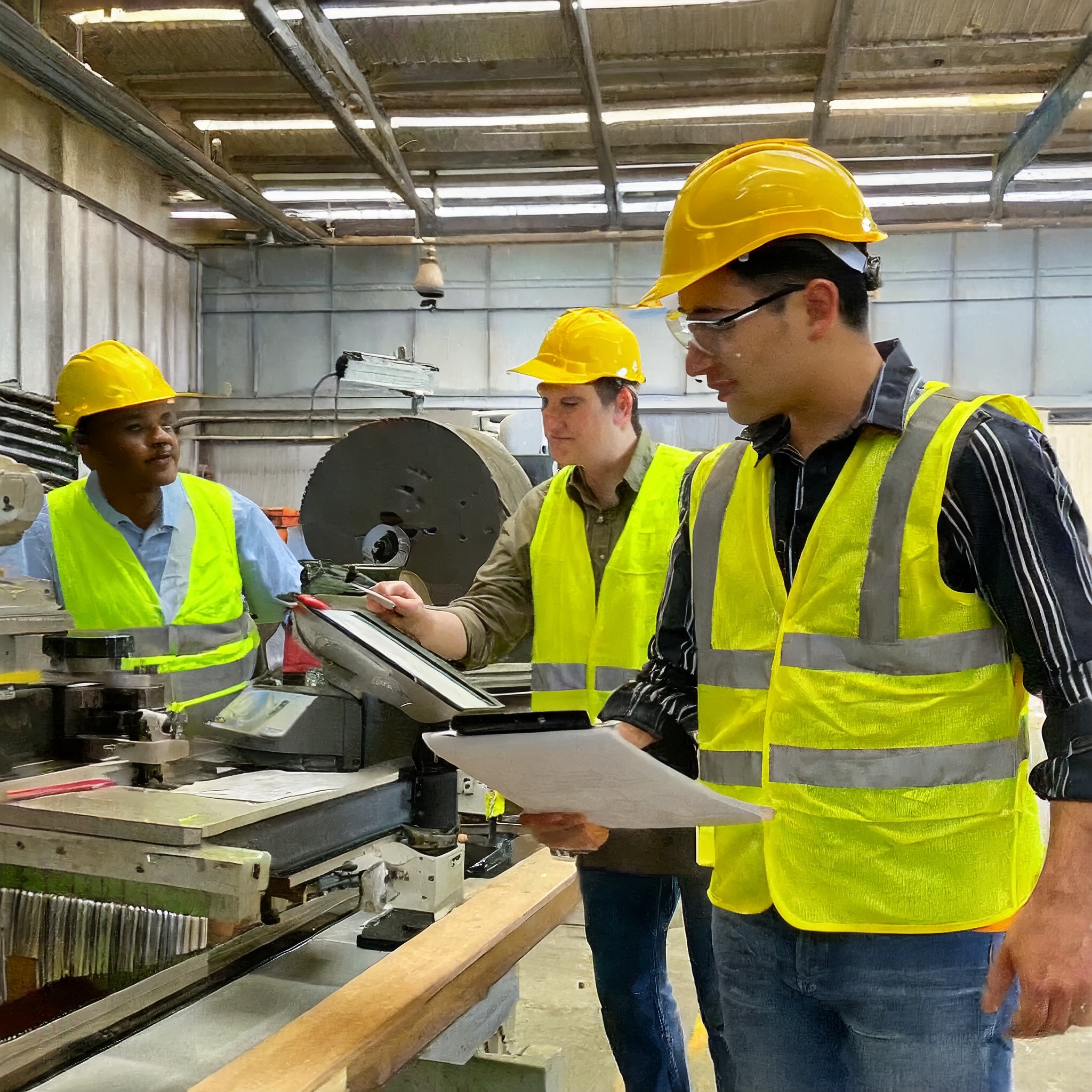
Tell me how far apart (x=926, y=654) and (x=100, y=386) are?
2.16 metres

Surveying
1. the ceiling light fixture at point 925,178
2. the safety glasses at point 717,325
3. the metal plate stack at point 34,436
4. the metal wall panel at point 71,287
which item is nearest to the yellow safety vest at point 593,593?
the safety glasses at point 717,325

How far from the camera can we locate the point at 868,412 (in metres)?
1.08

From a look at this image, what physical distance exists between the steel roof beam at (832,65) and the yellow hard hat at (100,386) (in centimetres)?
485

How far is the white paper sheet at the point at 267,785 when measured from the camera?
4.67 ft

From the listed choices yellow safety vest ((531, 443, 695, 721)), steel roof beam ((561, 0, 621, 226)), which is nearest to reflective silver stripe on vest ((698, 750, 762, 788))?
yellow safety vest ((531, 443, 695, 721))

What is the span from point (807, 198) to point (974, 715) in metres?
0.55

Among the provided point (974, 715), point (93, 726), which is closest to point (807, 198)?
point (974, 715)

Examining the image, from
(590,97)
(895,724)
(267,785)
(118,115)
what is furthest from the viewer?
(590,97)

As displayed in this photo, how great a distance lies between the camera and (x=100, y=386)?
8.48 feet

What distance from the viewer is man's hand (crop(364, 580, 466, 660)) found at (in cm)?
198

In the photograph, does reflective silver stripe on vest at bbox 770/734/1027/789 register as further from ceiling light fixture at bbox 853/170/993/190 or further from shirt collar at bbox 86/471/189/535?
ceiling light fixture at bbox 853/170/993/190

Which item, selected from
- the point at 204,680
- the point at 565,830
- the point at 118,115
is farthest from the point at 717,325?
the point at 118,115

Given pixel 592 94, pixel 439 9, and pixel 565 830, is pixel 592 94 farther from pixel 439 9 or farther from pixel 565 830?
pixel 565 830

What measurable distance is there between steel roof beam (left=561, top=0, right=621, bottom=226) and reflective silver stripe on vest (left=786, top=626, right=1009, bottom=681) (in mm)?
5631
